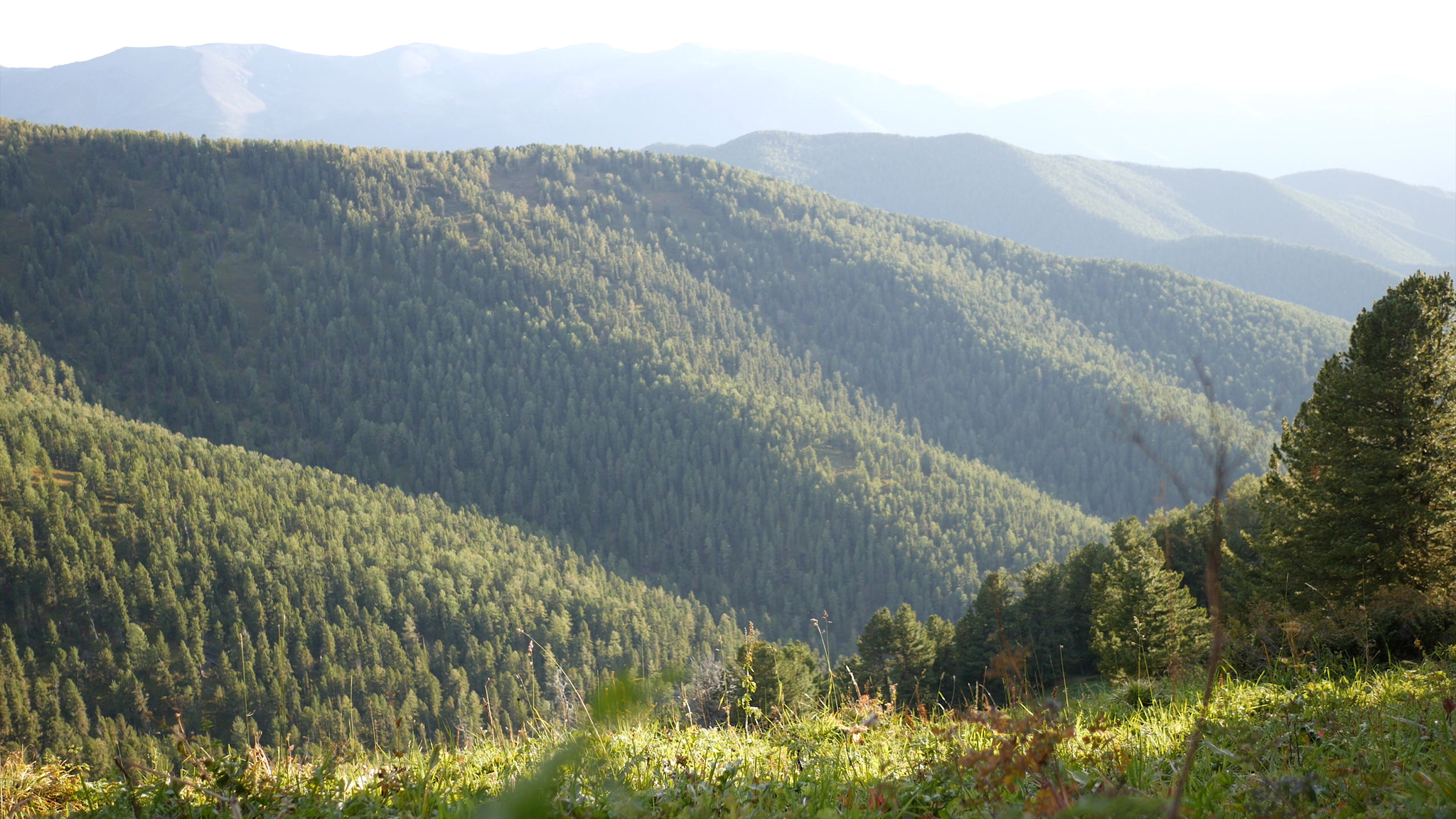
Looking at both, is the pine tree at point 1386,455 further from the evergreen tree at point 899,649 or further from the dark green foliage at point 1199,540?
the evergreen tree at point 899,649

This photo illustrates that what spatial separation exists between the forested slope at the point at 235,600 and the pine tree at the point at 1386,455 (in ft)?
264

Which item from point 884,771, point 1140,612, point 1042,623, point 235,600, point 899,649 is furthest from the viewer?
point 235,600

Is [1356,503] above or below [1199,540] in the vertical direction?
above

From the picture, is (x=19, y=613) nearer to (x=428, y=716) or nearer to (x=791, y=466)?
(x=428, y=716)

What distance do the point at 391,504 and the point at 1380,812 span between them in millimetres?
153017

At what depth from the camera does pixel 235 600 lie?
10538 centimetres

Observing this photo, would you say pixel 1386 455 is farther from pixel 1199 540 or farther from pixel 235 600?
pixel 235 600

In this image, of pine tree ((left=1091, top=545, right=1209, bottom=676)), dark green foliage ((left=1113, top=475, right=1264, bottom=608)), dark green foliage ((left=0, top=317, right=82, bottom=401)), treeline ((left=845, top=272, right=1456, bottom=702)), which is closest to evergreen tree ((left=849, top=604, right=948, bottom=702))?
dark green foliage ((left=1113, top=475, right=1264, bottom=608))

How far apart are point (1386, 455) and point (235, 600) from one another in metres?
125

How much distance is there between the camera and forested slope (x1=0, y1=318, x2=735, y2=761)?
94.7 metres

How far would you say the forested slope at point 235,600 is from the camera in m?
94.7

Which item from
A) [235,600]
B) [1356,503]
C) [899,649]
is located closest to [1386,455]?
[1356,503]

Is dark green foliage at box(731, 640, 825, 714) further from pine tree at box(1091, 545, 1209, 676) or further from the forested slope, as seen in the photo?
the forested slope

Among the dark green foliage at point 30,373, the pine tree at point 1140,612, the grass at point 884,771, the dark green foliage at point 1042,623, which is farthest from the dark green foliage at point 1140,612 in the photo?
the dark green foliage at point 30,373
